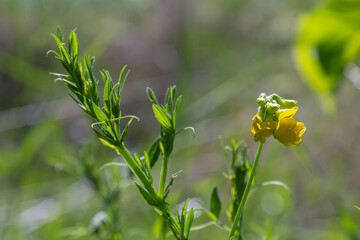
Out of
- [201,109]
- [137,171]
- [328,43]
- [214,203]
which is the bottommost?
[201,109]

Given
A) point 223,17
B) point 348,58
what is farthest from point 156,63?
point 348,58

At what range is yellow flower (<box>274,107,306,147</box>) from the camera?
524mm

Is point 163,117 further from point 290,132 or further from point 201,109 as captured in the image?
point 201,109

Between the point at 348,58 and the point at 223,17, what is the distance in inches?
105

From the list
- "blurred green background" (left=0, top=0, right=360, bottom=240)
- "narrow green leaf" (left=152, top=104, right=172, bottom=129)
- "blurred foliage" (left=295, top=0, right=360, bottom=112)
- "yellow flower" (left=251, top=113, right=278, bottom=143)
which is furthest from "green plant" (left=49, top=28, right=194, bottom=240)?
"blurred foliage" (left=295, top=0, right=360, bottom=112)

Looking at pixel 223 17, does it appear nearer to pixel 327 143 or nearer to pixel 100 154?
pixel 327 143

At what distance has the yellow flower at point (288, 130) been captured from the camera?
0.52 meters

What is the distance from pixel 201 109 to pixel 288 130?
1533 millimetres

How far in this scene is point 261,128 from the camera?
53 cm

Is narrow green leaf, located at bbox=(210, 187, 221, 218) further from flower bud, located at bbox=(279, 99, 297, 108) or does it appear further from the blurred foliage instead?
the blurred foliage

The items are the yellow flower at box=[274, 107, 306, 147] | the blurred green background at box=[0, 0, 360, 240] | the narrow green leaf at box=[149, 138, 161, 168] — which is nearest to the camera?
the yellow flower at box=[274, 107, 306, 147]

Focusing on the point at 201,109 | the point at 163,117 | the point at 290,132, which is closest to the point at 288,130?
the point at 290,132

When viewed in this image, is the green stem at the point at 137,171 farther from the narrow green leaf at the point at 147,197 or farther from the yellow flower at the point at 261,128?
the yellow flower at the point at 261,128

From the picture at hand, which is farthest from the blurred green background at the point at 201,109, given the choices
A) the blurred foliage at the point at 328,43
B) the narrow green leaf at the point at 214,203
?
the narrow green leaf at the point at 214,203
